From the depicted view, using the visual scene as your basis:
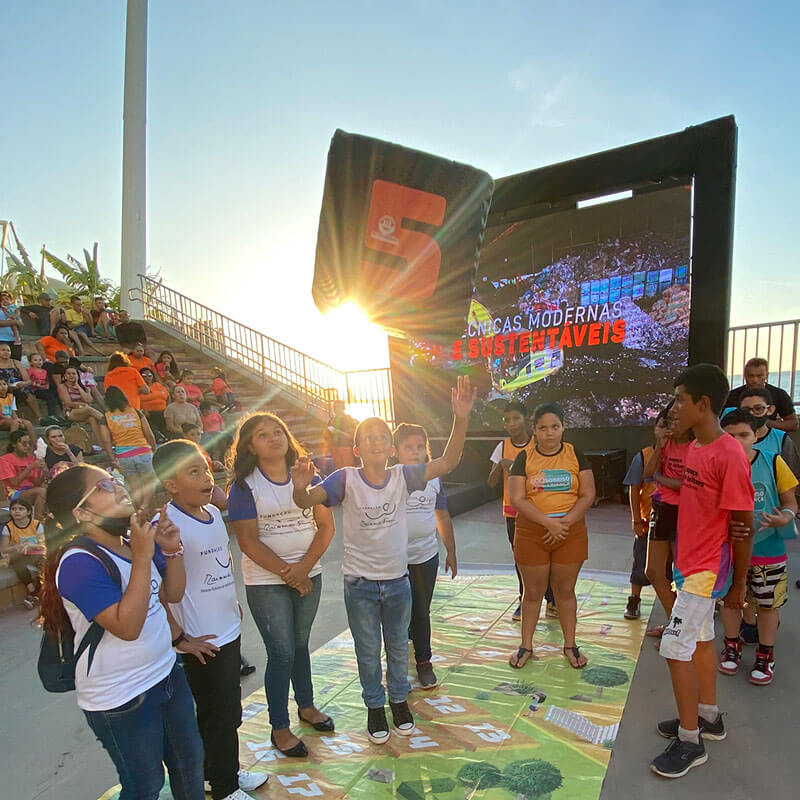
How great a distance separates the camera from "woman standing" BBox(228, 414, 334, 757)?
7.41ft

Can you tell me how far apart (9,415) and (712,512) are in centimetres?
694

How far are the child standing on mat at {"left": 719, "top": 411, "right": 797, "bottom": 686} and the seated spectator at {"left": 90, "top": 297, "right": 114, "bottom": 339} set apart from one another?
38.0 ft

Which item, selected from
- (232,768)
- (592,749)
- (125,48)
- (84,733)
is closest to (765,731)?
(592,749)

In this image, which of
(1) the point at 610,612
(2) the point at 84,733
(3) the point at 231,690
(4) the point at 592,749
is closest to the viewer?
(3) the point at 231,690

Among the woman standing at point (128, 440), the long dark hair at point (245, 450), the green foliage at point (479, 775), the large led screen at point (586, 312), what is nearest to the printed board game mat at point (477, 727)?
the green foliage at point (479, 775)

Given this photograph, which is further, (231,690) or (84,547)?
(231,690)

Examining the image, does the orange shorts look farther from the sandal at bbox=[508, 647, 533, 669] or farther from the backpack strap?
the backpack strap

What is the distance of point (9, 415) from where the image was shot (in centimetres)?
603

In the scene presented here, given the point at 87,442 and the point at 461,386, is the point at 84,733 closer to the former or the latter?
the point at 461,386

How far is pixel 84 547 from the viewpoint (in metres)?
1.51

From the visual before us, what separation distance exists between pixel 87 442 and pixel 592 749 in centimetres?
659

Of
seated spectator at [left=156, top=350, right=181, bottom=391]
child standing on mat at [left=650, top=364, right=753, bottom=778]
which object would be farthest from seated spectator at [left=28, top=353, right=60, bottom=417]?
child standing on mat at [left=650, top=364, right=753, bottom=778]

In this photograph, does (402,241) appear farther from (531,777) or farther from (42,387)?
(42,387)

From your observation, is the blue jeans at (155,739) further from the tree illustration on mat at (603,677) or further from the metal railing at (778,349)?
the metal railing at (778,349)
